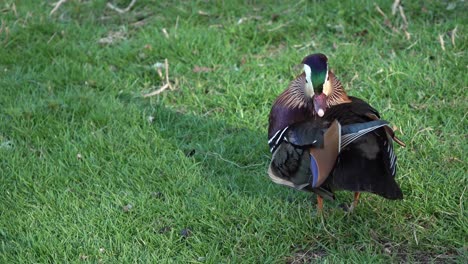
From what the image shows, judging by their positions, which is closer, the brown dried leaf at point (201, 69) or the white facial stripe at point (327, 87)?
the white facial stripe at point (327, 87)

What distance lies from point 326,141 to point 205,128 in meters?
1.33

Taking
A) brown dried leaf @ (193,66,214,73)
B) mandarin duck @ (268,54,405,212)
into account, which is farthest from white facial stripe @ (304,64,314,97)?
brown dried leaf @ (193,66,214,73)

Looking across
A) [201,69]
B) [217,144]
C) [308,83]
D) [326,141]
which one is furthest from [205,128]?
[326,141]

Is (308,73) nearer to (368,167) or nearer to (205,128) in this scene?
(368,167)

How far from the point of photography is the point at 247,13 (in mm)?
5176

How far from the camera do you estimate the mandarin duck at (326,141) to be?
291 centimetres

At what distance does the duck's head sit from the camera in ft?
10.7

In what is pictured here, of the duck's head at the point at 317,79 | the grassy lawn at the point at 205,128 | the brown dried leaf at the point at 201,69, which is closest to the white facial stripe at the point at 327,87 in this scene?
the duck's head at the point at 317,79

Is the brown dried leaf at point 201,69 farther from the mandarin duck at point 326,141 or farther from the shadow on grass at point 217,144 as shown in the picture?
the mandarin duck at point 326,141

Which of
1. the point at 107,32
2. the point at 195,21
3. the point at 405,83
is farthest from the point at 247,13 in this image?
the point at 405,83

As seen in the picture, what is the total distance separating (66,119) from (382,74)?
1.85 metres

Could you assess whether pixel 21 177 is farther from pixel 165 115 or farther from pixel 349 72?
pixel 349 72

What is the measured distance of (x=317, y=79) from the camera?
3.29m

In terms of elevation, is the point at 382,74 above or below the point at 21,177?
above
